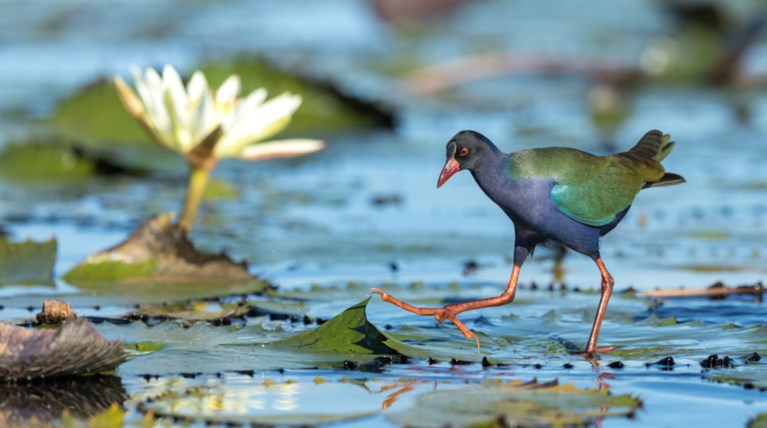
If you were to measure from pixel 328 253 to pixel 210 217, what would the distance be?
Answer: 1.04 metres

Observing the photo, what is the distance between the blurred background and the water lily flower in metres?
0.46

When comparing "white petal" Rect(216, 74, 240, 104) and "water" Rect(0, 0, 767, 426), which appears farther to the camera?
"white petal" Rect(216, 74, 240, 104)

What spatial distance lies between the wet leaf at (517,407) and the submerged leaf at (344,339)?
451 millimetres

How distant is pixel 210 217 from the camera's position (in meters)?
6.33

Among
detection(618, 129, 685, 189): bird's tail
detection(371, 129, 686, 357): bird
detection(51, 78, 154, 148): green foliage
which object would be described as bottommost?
detection(371, 129, 686, 357): bird

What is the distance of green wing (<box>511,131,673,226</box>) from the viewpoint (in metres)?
3.64

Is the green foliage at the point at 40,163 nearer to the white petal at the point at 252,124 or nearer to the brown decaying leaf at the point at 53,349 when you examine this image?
the white petal at the point at 252,124

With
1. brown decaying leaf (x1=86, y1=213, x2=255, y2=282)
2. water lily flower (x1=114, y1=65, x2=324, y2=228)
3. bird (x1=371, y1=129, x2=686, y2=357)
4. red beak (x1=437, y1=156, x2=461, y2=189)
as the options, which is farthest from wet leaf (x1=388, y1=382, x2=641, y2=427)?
water lily flower (x1=114, y1=65, x2=324, y2=228)

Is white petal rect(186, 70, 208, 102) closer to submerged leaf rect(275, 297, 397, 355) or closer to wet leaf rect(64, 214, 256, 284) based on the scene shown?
wet leaf rect(64, 214, 256, 284)

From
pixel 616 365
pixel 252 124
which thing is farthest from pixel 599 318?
pixel 252 124

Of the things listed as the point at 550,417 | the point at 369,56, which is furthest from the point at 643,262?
the point at 369,56

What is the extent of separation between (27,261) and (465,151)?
1.98 meters

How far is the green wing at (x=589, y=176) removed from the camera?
143 inches

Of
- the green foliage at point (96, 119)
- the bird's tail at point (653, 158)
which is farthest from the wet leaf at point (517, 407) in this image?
the green foliage at point (96, 119)
